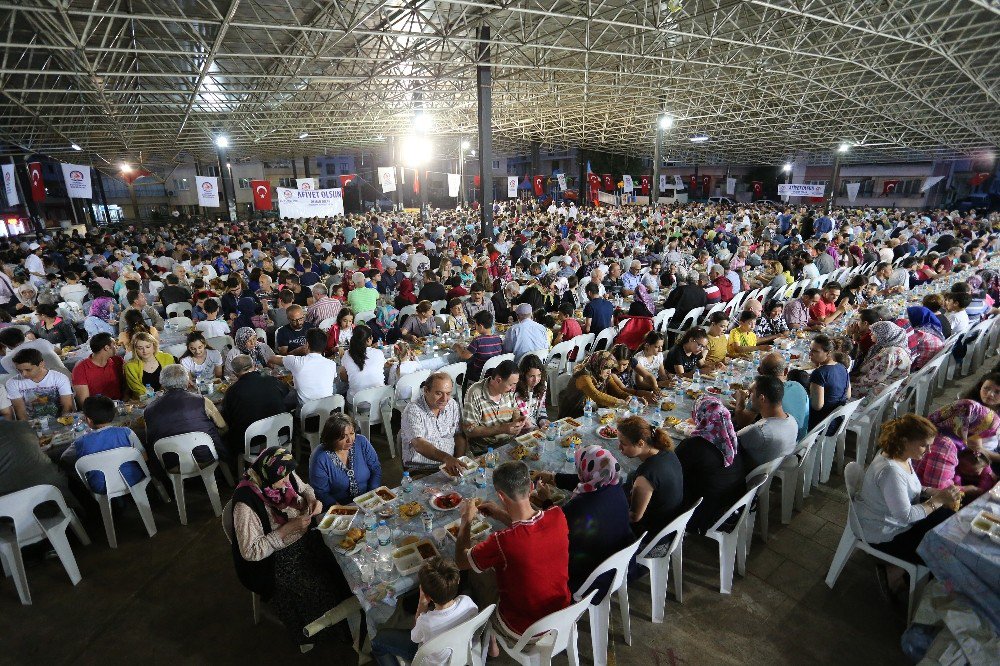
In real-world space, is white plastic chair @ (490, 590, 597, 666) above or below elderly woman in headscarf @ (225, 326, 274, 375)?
below

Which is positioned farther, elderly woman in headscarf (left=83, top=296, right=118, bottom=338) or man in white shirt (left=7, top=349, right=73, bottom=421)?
elderly woman in headscarf (left=83, top=296, right=118, bottom=338)

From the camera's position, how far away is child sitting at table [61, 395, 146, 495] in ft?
11.7

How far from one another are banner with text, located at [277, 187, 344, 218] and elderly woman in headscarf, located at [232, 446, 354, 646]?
44.6ft

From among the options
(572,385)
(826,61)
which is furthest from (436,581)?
(826,61)

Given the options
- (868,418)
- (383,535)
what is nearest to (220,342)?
(383,535)

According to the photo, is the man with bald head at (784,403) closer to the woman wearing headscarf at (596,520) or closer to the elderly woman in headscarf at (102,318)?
the woman wearing headscarf at (596,520)

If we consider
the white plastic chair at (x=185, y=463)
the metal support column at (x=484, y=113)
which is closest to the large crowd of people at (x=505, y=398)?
the white plastic chair at (x=185, y=463)

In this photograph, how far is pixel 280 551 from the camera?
102 inches

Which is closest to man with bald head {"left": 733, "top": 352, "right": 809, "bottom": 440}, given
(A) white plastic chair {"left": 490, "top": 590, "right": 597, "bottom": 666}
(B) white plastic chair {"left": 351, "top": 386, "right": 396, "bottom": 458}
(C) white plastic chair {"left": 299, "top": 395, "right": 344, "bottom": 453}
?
(A) white plastic chair {"left": 490, "top": 590, "right": 597, "bottom": 666}

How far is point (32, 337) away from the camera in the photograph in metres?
5.79

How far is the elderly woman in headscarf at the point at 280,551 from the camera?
2539mm

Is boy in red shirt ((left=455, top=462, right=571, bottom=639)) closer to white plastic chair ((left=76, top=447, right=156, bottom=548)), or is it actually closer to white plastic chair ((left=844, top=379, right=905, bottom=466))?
white plastic chair ((left=76, top=447, right=156, bottom=548))

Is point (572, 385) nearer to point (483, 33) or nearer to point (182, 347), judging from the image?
point (182, 347)

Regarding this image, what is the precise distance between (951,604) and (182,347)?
7.05m
